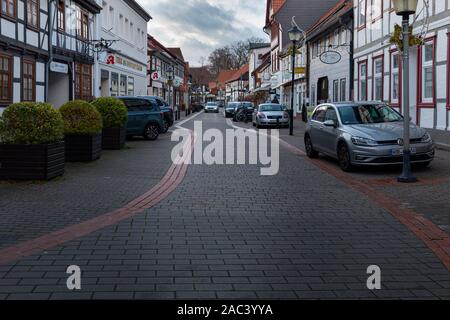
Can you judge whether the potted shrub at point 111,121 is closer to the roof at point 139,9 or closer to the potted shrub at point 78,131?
the potted shrub at point 78,131

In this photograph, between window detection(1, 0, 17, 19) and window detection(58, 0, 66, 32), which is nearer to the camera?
window detection(1, 0, 17, 19)

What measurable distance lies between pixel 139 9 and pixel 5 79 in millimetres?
24935

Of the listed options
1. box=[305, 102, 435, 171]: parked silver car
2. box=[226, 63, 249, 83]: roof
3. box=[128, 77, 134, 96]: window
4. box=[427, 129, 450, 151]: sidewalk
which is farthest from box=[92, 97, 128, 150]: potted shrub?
box=[226, 63, 249, 83]: roof

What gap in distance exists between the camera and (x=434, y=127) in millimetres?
18594

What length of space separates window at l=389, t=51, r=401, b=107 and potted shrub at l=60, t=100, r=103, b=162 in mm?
11873

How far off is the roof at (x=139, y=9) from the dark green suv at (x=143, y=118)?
743 inches

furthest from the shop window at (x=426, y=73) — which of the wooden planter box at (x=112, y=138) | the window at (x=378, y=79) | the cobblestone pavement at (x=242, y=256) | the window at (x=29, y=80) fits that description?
the window at (x=29, y=80)

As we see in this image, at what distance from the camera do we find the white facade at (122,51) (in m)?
33.1

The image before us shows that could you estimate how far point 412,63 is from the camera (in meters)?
20.7

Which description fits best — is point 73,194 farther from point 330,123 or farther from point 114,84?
point 114,84

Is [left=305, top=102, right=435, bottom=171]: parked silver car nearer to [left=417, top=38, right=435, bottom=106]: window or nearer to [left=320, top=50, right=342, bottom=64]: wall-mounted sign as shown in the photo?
[left=417, top=38, right=435, bottom=106]: window

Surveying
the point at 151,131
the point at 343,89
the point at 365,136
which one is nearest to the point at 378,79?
the point at 343,89

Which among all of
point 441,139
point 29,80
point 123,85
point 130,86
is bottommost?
point 441,139

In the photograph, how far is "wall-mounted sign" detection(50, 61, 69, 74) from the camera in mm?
24484
